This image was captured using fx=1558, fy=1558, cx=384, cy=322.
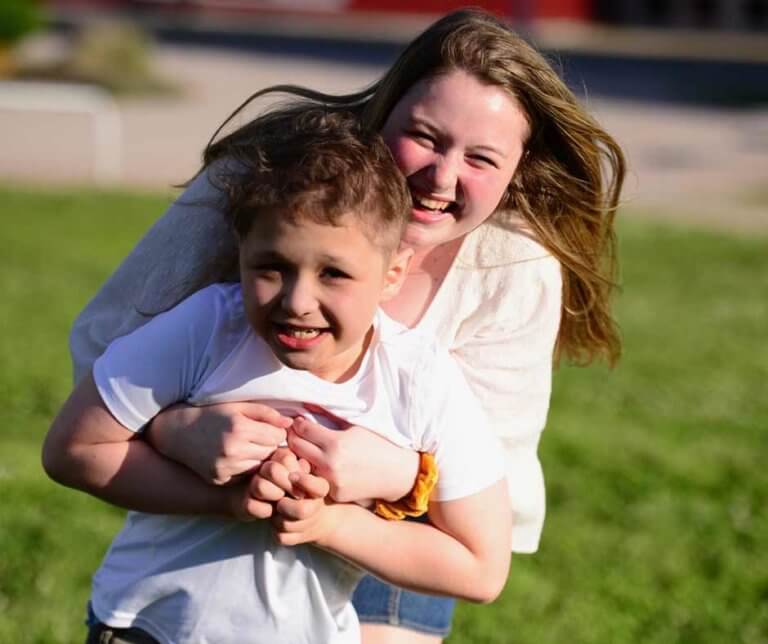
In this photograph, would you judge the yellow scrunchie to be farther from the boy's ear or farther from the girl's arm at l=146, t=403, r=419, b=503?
the boy's ear

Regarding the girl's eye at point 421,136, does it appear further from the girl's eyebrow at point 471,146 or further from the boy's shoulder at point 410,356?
the boy's shoulder at point 410,356

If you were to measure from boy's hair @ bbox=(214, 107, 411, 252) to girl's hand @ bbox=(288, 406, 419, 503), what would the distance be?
295 millimetres

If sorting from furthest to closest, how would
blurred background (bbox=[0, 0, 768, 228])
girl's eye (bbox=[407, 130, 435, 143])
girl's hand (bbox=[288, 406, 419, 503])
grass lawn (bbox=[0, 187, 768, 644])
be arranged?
1. blurred background (bbox=[0, 0, 768, 228])
2. grass lawn (bbox=[0, 187, 768, 644])
3. girl's eye (bbox=[407, 130, 435, 143])
4. girl's hand (bbox=[288, 406, 419, 503])

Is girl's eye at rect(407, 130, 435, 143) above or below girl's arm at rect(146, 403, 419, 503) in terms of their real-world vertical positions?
above

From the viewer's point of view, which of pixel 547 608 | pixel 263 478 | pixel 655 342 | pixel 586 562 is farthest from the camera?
pixel 655 342

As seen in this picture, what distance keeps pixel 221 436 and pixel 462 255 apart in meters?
0.69

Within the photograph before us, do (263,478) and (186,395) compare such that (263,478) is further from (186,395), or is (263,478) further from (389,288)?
(389,288)

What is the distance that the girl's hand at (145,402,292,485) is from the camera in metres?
2.33

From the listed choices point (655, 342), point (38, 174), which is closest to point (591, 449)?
point (655, 342)

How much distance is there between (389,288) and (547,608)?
2714 mm

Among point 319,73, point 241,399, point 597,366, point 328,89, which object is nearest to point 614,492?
point 597,366

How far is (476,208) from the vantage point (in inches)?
103

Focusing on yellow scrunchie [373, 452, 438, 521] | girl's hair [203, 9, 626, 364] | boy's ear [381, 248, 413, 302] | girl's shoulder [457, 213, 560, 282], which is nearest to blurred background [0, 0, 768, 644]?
girl's hair [203, 9, 626, 364]

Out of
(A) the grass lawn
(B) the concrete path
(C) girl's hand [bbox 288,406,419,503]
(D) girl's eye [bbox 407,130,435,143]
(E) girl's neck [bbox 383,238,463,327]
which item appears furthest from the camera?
(B) the concrete path
